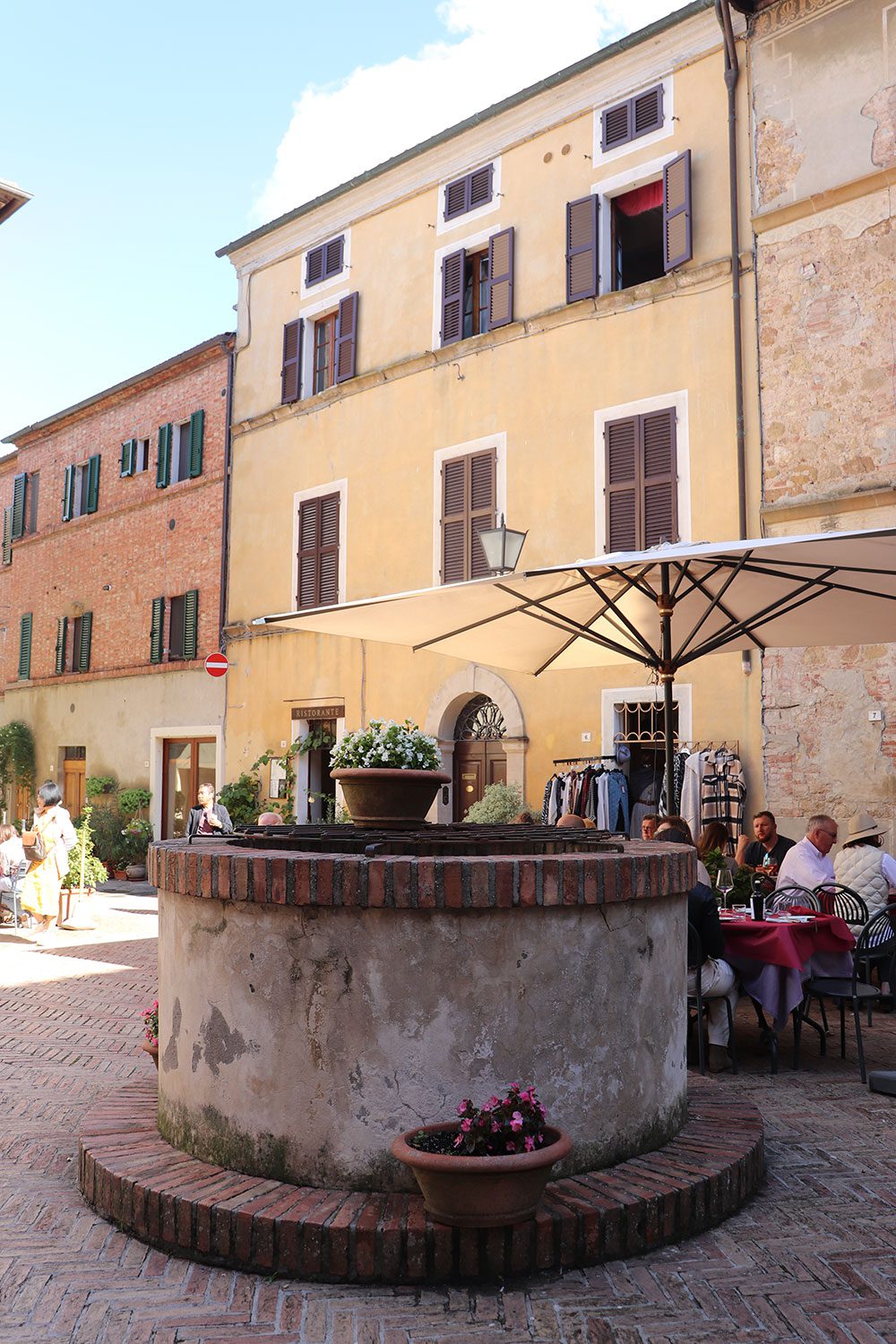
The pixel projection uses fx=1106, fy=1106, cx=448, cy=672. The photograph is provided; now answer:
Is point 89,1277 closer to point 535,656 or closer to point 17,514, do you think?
point 535,656

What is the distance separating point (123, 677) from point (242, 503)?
4700 millimetres

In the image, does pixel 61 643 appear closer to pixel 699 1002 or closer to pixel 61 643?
pixel 61 643

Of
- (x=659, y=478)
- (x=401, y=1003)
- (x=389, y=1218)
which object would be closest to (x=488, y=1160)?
(x=389, y=1218)

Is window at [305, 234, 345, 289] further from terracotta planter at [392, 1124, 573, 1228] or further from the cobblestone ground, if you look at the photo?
terracotta planter at [392, 1124, 573, 1228]

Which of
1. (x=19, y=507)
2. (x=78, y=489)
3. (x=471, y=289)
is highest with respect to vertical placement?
(x=471, y=289)

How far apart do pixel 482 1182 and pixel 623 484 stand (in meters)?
10.9

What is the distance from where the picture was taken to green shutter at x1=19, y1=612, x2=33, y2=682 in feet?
80.1

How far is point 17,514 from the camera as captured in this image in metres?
25.4

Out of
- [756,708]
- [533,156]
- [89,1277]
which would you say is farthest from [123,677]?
[89,1277]

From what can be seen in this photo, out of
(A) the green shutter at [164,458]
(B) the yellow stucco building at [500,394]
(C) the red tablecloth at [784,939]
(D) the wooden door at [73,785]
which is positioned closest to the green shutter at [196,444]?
(A) the green shutter at [164,458]

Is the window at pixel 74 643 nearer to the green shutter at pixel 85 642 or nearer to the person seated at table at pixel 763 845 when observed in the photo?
the green shutter at pixel 85 642

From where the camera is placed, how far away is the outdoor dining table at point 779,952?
598 cm

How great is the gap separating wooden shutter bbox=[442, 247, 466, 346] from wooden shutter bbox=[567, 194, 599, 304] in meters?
1.99

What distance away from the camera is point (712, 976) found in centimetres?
582
